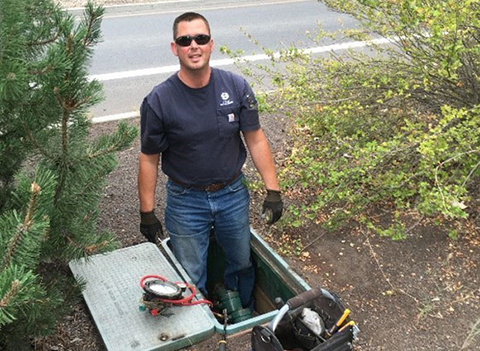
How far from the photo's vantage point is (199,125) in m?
3.15

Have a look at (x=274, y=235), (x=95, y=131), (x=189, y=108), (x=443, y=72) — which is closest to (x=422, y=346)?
(x=274, y=235)

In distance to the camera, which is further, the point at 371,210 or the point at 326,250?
the point at 371,210

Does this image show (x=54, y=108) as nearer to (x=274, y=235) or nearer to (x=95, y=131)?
(x=274, y=235)

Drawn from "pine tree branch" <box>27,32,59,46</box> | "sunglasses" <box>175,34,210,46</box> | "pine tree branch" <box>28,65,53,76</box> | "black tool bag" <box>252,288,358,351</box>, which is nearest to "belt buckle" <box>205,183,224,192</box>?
"sunglasses" <box>175,34,210,46</box>

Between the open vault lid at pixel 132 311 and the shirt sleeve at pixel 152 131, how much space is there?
747 millimetres

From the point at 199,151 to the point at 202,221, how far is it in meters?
0.50

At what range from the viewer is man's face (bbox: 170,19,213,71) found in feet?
9.96

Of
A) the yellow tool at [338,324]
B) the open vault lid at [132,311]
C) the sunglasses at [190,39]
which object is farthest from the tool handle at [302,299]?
the sunglasses at [190,39]

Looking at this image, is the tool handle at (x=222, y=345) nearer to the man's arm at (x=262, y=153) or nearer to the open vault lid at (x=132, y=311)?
the open vault lid at (x=132, y=311)

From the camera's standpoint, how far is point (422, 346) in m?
3.17

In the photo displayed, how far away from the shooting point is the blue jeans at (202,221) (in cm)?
339

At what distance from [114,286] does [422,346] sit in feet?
6.15

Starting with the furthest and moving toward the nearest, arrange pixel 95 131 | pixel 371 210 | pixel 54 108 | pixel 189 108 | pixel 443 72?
pixel 95 131
pixel 371 210
pixel 443 72
pixel 189 108
pixel 54 108

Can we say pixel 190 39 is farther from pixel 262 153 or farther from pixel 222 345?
pixel 222 345
